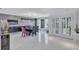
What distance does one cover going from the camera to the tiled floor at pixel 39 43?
3176 millimetres

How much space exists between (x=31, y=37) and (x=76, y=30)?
1.28 metres

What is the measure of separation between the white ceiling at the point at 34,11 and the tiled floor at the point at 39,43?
56 centimetres

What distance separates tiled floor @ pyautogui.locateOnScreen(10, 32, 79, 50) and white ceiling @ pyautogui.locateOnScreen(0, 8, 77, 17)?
1.85 ft

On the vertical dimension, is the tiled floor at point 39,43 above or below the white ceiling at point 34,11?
below

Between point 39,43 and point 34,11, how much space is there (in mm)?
921

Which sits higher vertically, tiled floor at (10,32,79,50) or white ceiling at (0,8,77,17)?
white ceiling at (0,8,77,17)

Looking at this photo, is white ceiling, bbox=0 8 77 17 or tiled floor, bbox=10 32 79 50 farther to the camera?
tiled floor, bbox=10 32 79 50

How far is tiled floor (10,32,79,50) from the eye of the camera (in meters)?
3.18

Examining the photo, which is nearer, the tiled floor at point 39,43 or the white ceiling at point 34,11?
the white ceiling at point 34,11
